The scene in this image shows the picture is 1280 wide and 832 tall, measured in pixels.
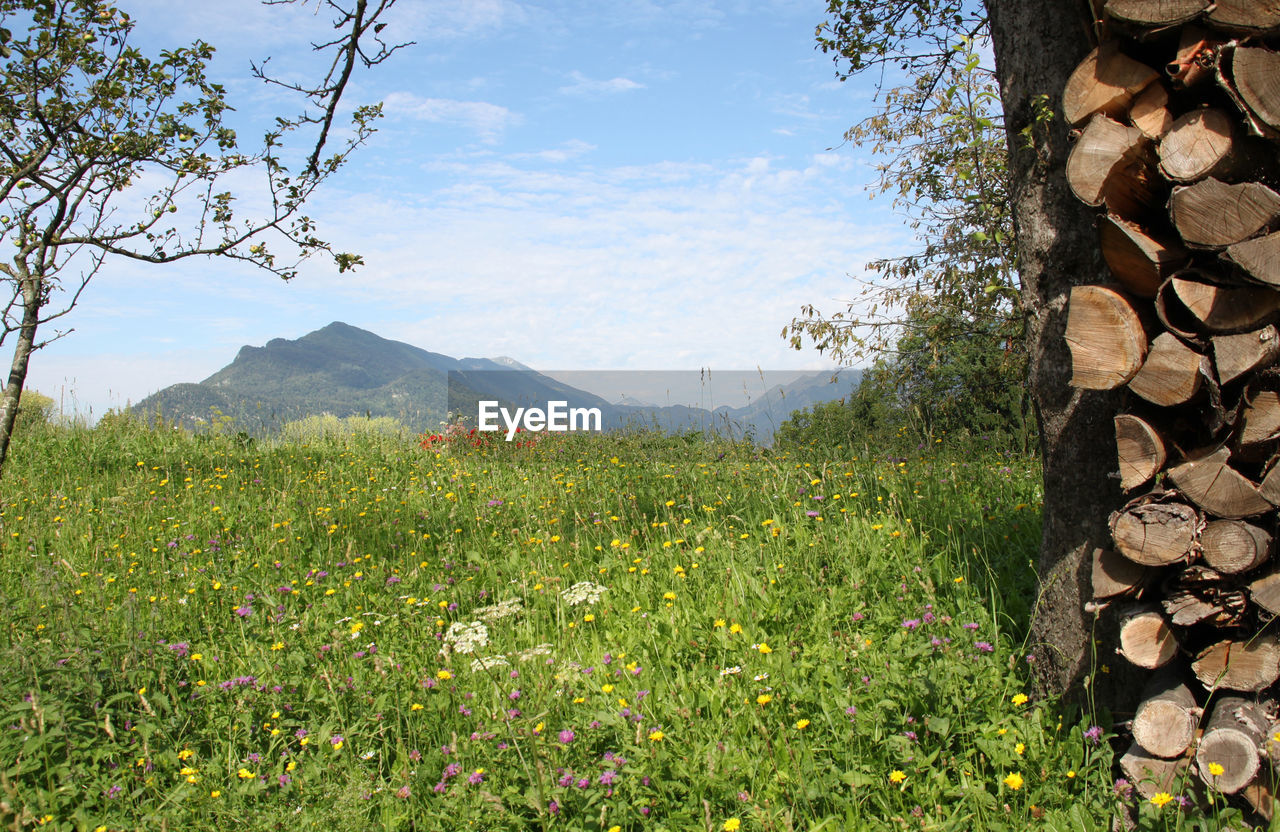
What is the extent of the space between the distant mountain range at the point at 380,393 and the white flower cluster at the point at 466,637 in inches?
140

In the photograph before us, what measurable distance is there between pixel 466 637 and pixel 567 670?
24.4 inches

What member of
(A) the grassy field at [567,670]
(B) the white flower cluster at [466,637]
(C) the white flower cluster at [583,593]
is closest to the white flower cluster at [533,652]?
(A) the grassy field at [567,670]

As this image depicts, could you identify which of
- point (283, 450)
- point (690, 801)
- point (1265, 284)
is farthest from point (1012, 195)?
point (283, 450)

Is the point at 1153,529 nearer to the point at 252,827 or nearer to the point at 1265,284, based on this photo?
the point at 1265,284

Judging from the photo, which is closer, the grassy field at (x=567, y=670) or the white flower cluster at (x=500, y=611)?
the grassy field at (x=567, y=670)

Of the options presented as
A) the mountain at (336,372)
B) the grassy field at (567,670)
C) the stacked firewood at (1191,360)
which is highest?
the mountain at (336,372)

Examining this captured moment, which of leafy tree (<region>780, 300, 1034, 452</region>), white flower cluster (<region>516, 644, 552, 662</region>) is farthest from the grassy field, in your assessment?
leafy tree (<region>780, 300, 1034, 452</region>)

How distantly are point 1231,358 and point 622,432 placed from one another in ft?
27.5

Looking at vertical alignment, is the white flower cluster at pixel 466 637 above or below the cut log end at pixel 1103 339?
below

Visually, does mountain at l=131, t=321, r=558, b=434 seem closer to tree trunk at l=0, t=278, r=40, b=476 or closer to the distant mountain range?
the distant mountain range

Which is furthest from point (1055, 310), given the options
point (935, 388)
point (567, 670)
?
point (935, 388)

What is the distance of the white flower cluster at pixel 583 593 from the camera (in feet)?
11.8

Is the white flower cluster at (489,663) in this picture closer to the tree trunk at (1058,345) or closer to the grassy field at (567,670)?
the grassy field at (567,670)

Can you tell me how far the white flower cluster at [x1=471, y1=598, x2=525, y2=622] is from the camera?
3.62 meters
